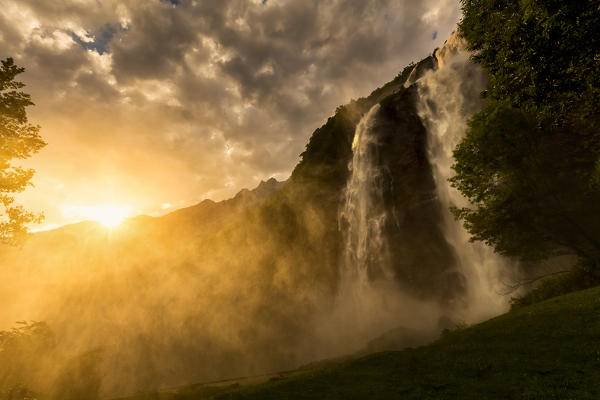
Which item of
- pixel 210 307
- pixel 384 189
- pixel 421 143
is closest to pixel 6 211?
pixel 384 189

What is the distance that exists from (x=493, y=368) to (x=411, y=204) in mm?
34334

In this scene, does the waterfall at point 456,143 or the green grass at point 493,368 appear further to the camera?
the waterfall at point 456,143

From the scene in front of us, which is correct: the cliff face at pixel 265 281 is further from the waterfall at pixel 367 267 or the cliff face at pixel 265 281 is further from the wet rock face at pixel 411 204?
the waterfall at pixel 367 267

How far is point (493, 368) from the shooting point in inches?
408

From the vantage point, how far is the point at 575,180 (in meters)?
21.9

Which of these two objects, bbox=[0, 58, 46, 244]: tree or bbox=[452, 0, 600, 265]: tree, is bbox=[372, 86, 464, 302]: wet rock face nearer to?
bbox=[452, 0, 600, 265]: tree

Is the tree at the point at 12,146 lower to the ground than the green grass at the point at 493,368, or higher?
higher

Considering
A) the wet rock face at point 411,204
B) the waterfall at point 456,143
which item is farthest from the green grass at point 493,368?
the wet rock face at point 411,204

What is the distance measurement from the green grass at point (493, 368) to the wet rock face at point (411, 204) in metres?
26.6

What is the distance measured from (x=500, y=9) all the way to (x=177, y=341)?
75679mm

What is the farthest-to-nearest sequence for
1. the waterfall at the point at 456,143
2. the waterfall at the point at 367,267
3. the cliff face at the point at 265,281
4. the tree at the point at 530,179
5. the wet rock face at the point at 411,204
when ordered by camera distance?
1. the waterfall at the point at 367,267
2. the cliff face at the point at 265,281
3. the wet rock face at the point at 411,204
4. the waterfall at the point at 456,143
5. the tree at the point at 530,179

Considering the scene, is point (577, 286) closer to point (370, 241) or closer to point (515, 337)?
point (515, 337)

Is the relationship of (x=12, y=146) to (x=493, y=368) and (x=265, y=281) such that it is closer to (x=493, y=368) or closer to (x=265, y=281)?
(x=493, y=368)

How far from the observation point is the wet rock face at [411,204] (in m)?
41.9
